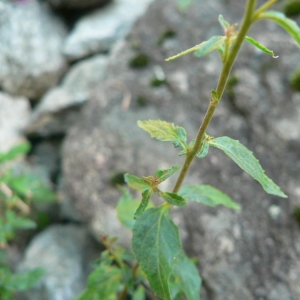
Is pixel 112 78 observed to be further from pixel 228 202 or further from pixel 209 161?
pixel 228 202

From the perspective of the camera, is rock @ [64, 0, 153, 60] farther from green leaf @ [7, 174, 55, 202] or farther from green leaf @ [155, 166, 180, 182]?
green leaf @ [155, 166, 180, 182]

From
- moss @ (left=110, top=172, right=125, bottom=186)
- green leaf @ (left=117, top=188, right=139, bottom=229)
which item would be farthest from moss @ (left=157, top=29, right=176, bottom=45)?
green leaf @ (left=117, top=188, right=139, bottom=229)

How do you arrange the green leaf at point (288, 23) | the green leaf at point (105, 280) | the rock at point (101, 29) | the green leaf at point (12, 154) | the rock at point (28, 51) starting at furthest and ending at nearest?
the rock at point (101, 29)
the rock at point (28, 51)
the green leaf at point (12, 154)
the green leaf at point (105, 280)
the green leaf at point (288, 23)

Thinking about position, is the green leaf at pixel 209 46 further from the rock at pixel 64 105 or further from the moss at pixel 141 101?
the rock at pixel 64 105

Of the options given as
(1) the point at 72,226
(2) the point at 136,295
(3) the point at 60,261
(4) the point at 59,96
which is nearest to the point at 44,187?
(1) the point at 72,226

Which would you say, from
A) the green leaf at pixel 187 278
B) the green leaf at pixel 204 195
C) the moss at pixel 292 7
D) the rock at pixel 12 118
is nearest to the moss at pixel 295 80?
the moss at pixel 292 7

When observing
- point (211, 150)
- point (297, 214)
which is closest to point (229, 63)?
point (297, 214)
